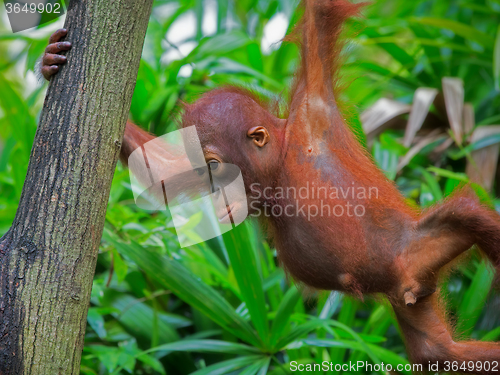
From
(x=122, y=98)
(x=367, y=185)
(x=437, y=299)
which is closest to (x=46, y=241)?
(x=122, y=98)

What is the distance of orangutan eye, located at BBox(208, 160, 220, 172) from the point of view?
64.2 inches

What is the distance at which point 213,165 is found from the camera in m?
1.64

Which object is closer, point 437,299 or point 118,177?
point 437,299

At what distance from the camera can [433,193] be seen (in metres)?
2.40

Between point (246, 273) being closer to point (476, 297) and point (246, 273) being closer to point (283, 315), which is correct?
point (283, 315)

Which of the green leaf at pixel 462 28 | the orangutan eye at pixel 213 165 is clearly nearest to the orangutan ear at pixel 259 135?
the orangutan eye at pixel 213 165

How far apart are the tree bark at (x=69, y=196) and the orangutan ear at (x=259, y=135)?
1.55 feet

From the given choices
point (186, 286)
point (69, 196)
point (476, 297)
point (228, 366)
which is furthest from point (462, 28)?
point (69, 196)

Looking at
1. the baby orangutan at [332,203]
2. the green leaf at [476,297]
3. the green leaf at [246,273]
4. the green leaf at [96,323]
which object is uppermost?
the baby orangutan at [332,203]

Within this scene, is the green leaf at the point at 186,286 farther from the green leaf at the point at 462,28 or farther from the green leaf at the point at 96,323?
the green leaf at the point at 462,28

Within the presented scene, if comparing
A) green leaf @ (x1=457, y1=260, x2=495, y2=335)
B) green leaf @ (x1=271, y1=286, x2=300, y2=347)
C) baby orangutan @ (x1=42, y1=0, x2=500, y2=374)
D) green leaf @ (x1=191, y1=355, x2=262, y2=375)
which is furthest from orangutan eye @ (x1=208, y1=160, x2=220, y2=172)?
green leaf @ (x1=457, y1=260, x2=495, y2=335)

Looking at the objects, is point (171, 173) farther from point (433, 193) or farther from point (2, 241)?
point (433, 193)

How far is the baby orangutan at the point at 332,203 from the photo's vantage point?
1.59 m

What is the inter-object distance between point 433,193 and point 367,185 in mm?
935
